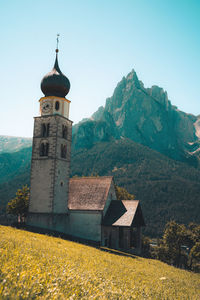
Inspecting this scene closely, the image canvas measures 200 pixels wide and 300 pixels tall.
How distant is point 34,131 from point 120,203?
1489 cm

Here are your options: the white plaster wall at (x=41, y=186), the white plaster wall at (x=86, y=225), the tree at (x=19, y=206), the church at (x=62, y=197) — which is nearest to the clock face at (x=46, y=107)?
the church at (x=62, y=197)

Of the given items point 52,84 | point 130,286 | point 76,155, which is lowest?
point 130,286

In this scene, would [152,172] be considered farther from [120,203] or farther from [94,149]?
[120,203]

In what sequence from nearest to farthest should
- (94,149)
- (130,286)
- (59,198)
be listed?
(130,286)
(59,198)
(94,149)

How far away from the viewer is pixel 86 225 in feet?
117

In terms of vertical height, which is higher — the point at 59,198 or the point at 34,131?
the point at 34,131

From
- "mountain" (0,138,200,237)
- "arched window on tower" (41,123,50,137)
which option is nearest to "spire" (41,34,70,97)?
"arched window on tower" (41,123,50,137)

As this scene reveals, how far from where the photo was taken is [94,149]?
192750 mm

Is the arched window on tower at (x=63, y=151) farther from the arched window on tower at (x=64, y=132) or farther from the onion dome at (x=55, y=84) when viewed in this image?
the onion dome at (x=55, y=84)

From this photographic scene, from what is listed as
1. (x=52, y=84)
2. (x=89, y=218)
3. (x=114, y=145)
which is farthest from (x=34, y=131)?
(x=114, y=145)

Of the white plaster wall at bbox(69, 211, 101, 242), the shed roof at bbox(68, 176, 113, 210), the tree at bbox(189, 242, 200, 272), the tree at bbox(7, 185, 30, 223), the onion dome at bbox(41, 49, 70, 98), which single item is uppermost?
the onion dome at bbox(41, 49, 70, 98)

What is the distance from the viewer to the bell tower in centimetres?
3431

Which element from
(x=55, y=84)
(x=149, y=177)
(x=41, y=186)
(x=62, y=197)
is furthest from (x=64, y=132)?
(x=149, y=177)

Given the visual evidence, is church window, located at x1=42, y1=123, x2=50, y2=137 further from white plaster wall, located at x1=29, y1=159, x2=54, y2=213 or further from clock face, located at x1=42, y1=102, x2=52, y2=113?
white plaster wall, located at x1=29, y1=159, x2=54, y2=213
